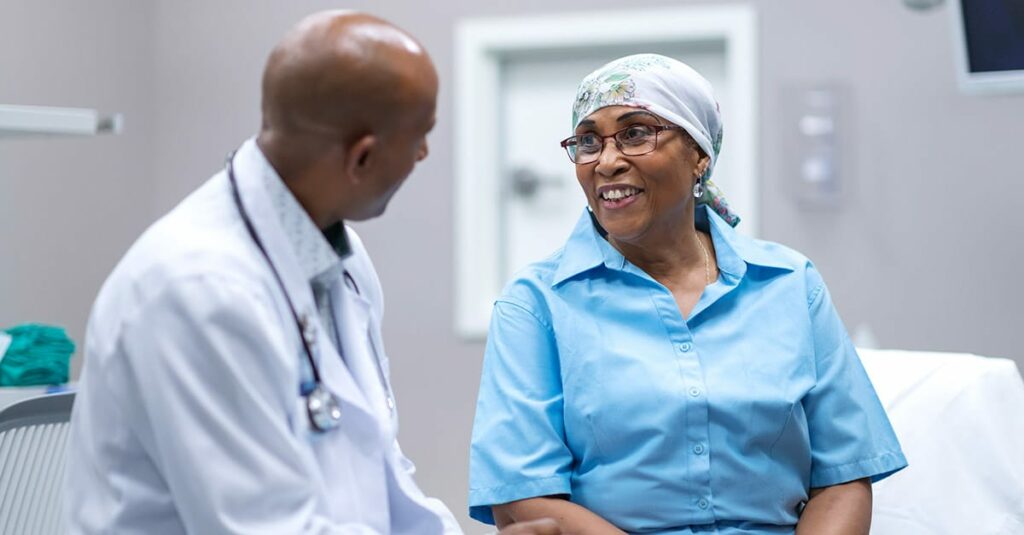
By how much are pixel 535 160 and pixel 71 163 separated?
1.56 meters

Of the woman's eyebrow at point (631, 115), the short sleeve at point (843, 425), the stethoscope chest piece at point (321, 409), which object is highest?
the woman's eyebrow at point (631, 115)

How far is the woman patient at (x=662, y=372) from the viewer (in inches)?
69.2

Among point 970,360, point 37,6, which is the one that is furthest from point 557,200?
point 970,360

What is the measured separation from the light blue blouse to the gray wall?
193cm

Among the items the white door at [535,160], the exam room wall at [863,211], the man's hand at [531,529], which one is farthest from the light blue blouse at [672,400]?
the white door at [535,160]

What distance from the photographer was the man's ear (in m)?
1.19

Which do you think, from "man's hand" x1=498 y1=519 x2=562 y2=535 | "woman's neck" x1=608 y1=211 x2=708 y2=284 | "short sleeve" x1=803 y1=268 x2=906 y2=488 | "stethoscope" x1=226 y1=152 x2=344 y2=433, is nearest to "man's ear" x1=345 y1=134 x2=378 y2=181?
"stethoscope" x1=226 y1=152 x2=344 y2=433

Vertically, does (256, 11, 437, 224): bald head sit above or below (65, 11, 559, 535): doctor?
above

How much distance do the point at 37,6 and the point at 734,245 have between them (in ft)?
8.90

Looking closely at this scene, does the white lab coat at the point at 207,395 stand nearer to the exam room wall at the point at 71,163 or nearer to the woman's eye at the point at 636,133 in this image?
the woman's eye at the point at 636,133

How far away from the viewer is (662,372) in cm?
178

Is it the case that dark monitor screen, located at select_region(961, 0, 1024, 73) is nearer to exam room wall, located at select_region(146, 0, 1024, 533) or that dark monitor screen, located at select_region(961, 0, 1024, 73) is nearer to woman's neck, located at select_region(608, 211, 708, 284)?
exam room wall, located at select_region(146, 0, 1024, 533)

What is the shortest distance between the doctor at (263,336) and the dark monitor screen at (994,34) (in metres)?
2.24

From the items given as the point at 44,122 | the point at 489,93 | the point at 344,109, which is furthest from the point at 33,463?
the point at 489,93
